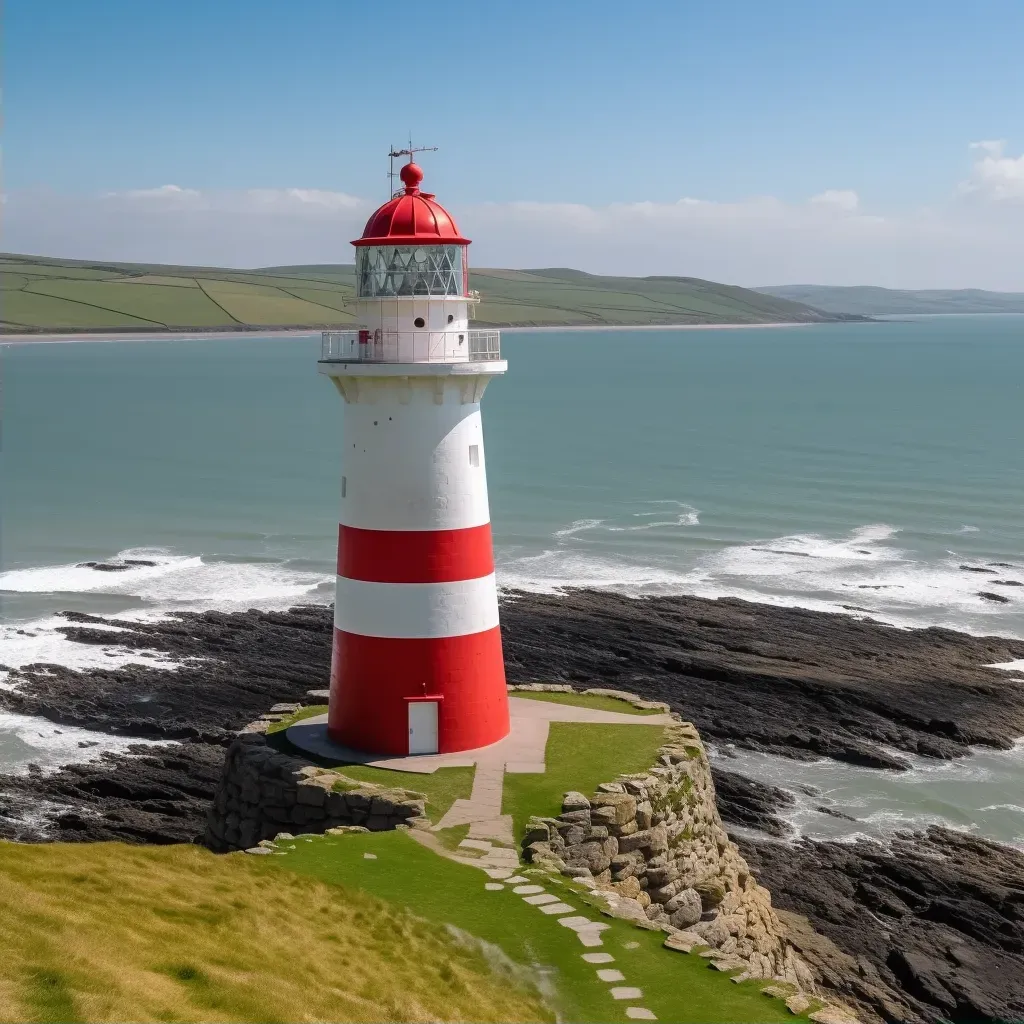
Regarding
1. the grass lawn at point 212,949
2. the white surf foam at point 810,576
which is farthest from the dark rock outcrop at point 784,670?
the grass lawn at point 212,949

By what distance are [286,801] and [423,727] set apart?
1831 millimetres

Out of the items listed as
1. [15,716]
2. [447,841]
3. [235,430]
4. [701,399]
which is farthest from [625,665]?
[701,399]

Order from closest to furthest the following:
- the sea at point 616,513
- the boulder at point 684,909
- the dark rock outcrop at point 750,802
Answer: the boulder at point 684,909 < the dark rock outcrop at point 750,802 < the sea at point 616,513

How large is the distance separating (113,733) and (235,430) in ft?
181

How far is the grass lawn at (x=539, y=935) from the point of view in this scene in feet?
32.2

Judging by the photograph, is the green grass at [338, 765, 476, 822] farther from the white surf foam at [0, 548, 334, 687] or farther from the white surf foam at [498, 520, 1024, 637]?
the white surf foam at [498, 520, 1024, 637]

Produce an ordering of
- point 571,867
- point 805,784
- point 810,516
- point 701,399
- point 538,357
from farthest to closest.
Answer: point 538,357 → point 701,399 → point 810,516 → point 805,784 → point 571,867

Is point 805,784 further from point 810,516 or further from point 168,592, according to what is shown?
point 810,516

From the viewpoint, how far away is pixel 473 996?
9430 millimetres

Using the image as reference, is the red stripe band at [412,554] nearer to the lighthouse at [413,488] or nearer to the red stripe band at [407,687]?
the lighthouse at [413,488]

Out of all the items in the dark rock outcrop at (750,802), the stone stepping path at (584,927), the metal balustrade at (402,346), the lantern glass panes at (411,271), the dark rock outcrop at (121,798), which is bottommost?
the dark rock outcrop at (121,798)

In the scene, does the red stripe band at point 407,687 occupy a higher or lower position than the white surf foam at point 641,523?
higher

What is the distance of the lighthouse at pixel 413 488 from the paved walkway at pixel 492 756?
264mm

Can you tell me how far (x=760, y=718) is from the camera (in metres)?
25.2
